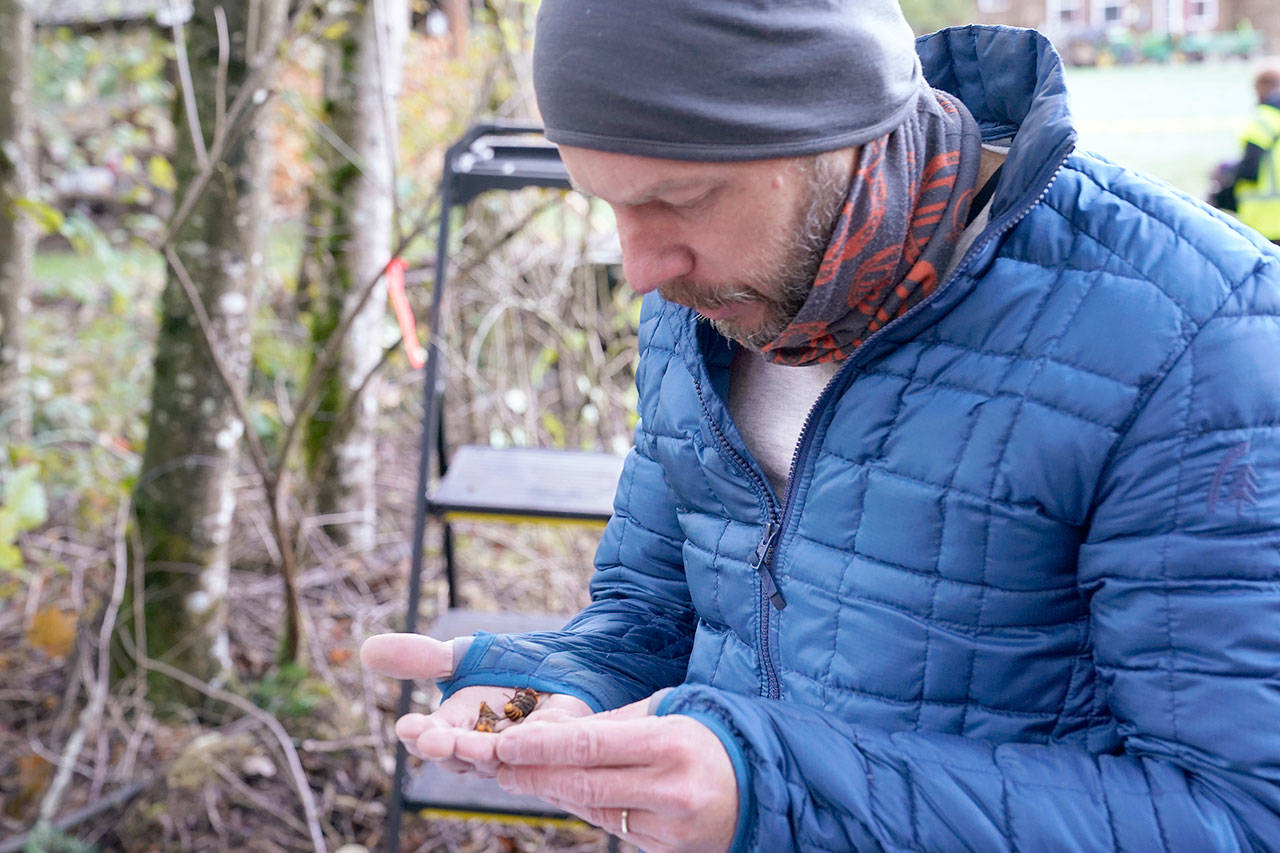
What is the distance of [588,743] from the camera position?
3.39ft

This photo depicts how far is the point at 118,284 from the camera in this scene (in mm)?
4305

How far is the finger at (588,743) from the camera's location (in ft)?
3.36

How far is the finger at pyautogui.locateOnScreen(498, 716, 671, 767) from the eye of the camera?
40.3 inches

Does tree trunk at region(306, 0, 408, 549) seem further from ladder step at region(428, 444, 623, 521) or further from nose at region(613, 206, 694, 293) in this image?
nose at region(613, 206, 694, 293)

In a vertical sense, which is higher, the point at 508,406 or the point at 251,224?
the point at 251,224

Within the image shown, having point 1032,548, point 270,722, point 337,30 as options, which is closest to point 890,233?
point 1032,548

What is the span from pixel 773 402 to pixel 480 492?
1.65m

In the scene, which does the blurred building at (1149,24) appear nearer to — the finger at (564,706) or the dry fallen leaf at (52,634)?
the dry fallen leaf at (52,634)

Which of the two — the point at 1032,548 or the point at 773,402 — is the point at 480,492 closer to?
the point at 773,402

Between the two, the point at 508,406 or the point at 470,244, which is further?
the point at 470,244

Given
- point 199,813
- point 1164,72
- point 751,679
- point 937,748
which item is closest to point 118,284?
point 199,813

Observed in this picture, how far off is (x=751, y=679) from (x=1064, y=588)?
0.38 m

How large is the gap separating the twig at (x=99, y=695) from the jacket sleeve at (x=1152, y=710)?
2.69 metres

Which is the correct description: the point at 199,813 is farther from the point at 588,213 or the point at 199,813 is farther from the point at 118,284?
the point at 588,213
